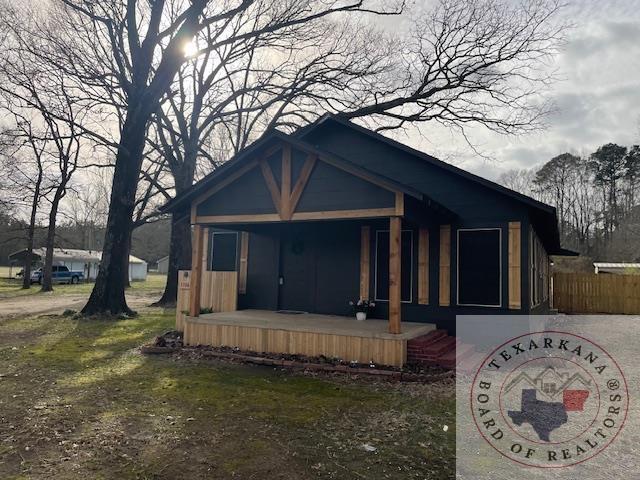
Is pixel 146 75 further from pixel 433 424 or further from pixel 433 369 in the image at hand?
pixel 433 424

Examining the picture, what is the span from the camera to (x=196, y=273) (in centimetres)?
924

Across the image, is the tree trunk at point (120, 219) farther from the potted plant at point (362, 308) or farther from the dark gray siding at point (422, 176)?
the potted plant at point (362, 308)

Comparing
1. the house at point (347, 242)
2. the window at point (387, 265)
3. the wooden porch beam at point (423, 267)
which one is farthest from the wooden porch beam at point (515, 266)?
the window at point (387, 265)

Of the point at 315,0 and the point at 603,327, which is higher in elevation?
the point at 315,0

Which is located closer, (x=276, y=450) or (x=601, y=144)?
(x=276, y=450)

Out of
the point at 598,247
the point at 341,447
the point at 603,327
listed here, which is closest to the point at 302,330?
the point at 341,447

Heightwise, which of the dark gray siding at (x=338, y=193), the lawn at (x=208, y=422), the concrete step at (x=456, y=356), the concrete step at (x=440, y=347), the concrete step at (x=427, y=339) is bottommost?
the lawn at (x=208, y=422)

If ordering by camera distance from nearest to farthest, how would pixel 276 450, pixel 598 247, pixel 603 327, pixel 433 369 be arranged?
1. pixel 276 450
2. pixel 433 369
3. pixel 603 327
4. pixel 598 247

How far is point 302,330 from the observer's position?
8.00 m

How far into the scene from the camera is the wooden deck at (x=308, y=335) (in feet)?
24.1

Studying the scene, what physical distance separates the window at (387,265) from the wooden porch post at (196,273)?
13.3 ft

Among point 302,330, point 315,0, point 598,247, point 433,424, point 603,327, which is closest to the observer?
point 433,424

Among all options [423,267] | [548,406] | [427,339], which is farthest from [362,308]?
[548,406]

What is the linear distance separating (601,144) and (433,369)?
1530 inches
